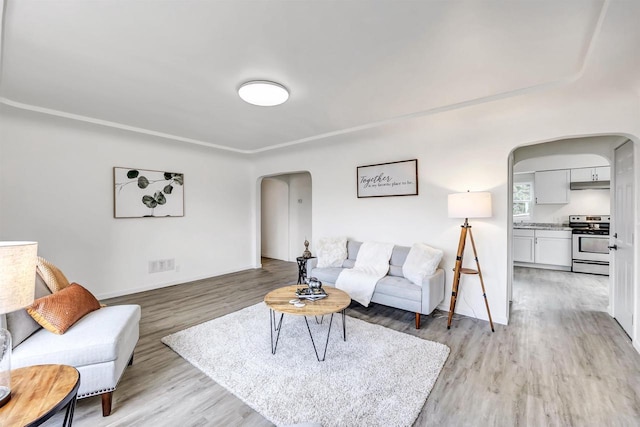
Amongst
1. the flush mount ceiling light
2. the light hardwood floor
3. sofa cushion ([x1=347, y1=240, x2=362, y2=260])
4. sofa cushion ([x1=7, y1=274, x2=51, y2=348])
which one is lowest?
A: the light hardwood floor

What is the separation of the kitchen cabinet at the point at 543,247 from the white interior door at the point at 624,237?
270cm

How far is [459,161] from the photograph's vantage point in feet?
11.2

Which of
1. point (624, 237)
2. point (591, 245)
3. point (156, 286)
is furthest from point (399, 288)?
point (591, 245)

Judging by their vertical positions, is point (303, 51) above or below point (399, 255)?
above

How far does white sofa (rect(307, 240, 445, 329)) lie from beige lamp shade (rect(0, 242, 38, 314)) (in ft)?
9.78

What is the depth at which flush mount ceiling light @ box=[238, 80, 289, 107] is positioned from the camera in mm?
2357

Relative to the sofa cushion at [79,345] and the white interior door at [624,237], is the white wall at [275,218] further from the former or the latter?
the white interior door at [624,237]

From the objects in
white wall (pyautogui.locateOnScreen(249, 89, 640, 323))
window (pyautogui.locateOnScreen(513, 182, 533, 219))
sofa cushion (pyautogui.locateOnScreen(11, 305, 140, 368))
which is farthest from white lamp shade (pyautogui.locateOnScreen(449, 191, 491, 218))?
window (pyautogui.locateOnScreen(513, 182, 533, 219))

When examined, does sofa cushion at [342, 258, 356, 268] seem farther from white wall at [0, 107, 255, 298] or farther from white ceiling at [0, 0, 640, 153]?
white wall at [0, 107, 255, 298]

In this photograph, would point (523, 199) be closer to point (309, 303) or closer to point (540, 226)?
point (540, 226)

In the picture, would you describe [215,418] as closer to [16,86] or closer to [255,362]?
[255,362]

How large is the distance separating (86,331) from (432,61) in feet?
10.4

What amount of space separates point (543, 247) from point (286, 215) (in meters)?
6.05

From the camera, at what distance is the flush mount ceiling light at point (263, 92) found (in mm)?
2357
